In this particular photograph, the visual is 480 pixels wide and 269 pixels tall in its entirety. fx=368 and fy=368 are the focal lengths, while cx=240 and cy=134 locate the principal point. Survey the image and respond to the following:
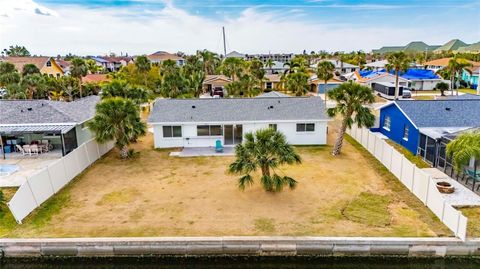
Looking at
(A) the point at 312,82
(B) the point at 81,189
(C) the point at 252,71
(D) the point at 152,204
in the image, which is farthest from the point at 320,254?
(A) the point at 312,82

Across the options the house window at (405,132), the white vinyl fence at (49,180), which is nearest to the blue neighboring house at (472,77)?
the house window at (405,132)

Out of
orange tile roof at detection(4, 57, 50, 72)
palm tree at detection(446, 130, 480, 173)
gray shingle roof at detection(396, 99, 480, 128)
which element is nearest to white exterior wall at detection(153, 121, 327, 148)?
gray shingle roof at detection(396, 99, 480, 128)

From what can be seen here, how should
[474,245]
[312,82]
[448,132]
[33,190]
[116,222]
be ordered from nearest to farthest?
1. [474,245]
2. [116,222]
3. [33,190]
4. [448,132]
5. [312,82]

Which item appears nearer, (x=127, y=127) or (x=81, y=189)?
(x=81, y=189)

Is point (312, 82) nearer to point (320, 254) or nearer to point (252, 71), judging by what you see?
point (252, 71)

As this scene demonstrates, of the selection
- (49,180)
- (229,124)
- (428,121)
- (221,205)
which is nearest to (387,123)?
(428,121)

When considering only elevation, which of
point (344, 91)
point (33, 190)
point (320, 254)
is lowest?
point (320, 254)

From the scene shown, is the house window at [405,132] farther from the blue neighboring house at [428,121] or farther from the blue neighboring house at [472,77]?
the blue neighboring house at [472,77]

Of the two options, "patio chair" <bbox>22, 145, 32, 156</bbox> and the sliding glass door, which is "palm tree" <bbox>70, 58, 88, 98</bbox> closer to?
"patio chair" <bbox>22, 145, 32, 156</bbox>
